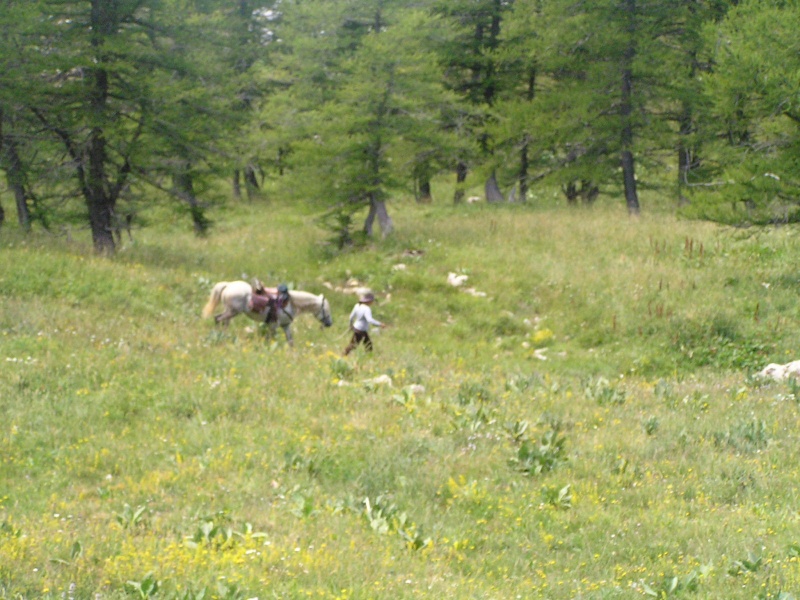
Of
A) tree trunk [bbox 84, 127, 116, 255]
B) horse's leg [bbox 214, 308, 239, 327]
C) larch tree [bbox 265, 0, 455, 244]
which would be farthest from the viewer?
larch tree [bbox 265, 0, 455, 244]

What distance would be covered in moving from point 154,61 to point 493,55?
42.2 ft

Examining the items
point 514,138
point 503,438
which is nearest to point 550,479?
point 503,438

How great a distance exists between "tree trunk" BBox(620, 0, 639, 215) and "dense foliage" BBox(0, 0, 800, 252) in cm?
5

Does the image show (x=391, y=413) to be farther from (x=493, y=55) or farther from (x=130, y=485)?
(x=493, y=55)

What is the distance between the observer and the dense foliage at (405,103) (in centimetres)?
1894

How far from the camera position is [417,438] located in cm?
1009

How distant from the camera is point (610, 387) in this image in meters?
13.4

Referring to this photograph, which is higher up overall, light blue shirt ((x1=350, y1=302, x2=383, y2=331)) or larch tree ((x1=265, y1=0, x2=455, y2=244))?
larch tree ((x1=265, y1=0, x2=455, y2=244))

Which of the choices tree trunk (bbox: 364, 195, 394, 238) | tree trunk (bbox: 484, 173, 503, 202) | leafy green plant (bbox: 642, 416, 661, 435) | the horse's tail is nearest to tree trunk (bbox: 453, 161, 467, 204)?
tree trunk (bbox: 484, 173, 503, 202)

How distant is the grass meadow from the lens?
6457 mm

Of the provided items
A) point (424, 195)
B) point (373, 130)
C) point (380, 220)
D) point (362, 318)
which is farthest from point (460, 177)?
point (362, 318)

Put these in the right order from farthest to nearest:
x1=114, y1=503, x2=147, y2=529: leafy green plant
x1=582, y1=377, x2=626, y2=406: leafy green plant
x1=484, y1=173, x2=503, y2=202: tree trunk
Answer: x1=484, y1=173, x2=503, y2=202: tree trunk < x1=582, y1=377, x2=626, y2=406: leafy green plant < x1=114, y1=503, x2=147, y2=529: leafy green plant

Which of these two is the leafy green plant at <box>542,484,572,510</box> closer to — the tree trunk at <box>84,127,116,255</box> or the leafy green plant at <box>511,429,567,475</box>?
the leafy green plant at <box>511,429,567,475</box>

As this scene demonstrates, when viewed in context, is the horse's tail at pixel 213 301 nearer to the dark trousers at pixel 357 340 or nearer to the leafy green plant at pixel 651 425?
the dark trousers at pixel 357 340
